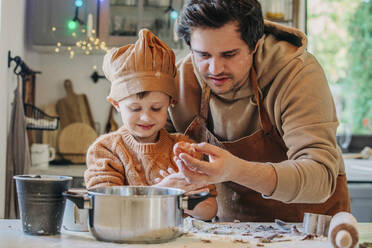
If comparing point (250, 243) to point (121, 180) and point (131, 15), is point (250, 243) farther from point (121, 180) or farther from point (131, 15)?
point (131, 15)

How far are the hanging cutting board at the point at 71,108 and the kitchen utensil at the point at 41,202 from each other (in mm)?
2437

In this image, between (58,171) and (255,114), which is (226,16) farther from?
(58,171)

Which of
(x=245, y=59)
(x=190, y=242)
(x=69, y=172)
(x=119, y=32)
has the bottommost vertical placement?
(x=69, y=172)

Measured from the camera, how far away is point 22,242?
3.59 feet

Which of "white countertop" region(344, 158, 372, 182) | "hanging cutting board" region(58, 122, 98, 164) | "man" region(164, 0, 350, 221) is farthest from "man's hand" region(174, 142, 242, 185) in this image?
"hanging cutting board" region(58, 122, 98, 164)

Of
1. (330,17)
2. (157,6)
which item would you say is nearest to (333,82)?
(330,17)

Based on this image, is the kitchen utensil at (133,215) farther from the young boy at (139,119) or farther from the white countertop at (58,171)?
the white countertop at (58,171)

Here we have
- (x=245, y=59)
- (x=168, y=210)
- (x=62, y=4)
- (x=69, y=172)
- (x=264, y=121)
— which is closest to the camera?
(x=168, y=210)

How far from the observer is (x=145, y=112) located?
59.7 inches

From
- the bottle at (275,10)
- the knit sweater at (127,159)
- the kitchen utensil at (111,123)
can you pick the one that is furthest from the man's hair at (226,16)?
the kitchen utensil at (111,123)

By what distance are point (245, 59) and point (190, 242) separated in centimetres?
62

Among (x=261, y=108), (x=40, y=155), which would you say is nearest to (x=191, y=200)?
(x=261, y=108)

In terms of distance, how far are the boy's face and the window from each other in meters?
2.70

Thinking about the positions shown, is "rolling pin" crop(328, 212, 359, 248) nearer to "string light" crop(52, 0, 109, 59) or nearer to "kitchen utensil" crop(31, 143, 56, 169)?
"kitchen utensil" crop(31, 143, 56, 169)
